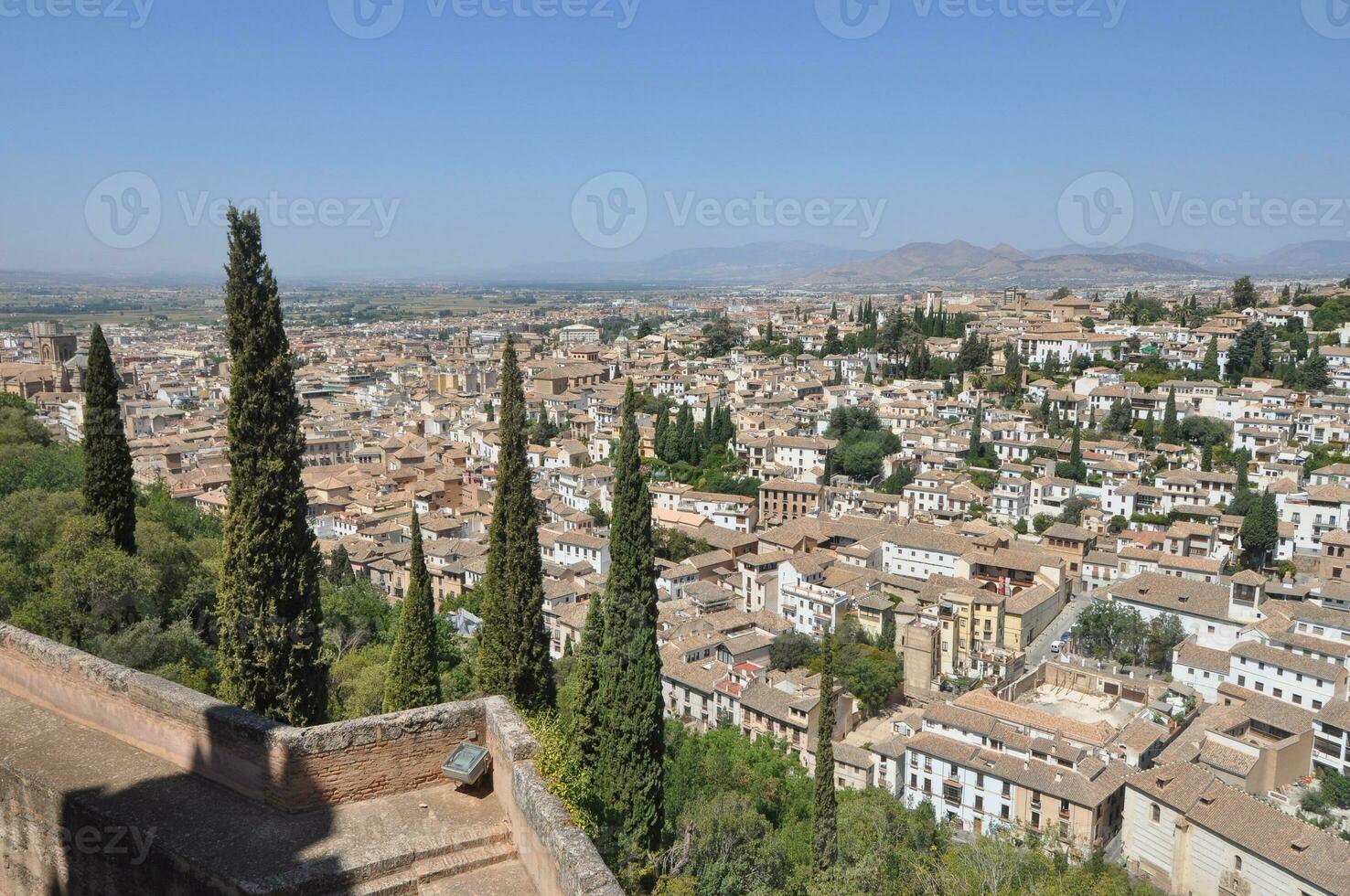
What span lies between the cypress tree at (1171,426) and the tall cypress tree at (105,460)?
41.5 meters

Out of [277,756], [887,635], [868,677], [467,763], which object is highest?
[277,756]

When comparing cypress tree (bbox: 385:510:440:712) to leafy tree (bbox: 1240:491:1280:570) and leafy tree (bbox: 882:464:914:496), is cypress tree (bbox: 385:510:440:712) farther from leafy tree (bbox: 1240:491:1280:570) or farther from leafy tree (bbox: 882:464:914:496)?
leafy tree (bbox: 882:464:914:496)

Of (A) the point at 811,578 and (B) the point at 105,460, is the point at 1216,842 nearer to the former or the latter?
(A) the point at 811,578

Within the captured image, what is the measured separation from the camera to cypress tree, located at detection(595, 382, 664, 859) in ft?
36.7

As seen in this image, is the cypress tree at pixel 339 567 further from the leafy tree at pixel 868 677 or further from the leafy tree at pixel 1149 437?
the leafy tree at pixel 1149 437

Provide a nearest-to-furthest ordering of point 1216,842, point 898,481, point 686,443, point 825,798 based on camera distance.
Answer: point 825,798 → point 1216,842 → point 898,481 → point 686,443

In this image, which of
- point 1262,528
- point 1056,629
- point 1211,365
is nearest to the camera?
point 1056,629

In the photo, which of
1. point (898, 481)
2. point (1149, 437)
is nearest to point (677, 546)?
point (898, 481)

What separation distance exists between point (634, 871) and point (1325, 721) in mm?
21797

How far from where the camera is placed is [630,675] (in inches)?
441

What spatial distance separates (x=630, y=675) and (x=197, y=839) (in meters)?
6.86

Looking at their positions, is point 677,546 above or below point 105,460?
below

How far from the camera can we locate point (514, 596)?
11.5 meters

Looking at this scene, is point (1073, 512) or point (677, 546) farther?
point (677, 546)
